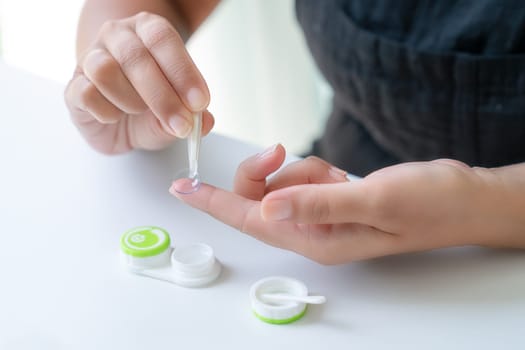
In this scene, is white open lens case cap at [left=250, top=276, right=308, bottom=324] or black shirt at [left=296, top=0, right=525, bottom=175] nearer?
white open lens case cap at [left=250, top=276, right=308, bottom=324]

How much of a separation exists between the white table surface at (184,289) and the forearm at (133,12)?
6.6 inches

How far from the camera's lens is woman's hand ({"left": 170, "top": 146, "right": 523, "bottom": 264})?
0.42 m

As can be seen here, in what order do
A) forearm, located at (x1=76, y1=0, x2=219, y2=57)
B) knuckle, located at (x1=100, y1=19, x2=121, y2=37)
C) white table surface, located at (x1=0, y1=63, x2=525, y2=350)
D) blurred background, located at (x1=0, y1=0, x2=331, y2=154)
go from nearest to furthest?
white table surface, located at (x1=0, y1=63, x2=525, y2=350), knuckle, located at (x1=100, y1=19, x2=121, y2=37), forearm, located at (x1=76, y1=0, x2=219, y2=57), blurred background, located at (x1=0, y1=0, x2=331, y2=154)

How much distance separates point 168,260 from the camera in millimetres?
464

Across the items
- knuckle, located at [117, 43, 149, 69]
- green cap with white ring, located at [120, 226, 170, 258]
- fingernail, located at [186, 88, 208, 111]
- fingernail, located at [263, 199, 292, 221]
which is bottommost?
green cap with white ring, located at [120, 226, 170, 258]

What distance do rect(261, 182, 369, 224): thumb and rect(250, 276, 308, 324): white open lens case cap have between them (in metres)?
0.04

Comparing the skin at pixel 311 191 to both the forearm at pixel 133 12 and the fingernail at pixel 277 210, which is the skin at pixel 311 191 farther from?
the forearm at pixel 133 12

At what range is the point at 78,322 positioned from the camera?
0.42 m

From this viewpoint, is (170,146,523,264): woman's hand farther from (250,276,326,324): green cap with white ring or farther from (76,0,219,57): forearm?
(76,0,219,57): forearm

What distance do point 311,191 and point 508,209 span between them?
13cm

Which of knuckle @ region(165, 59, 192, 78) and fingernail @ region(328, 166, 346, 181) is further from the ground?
knuckle @ region(165, 59, 192, 78)

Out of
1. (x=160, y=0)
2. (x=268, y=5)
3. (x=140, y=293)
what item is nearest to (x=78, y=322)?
(x=140, y=293)

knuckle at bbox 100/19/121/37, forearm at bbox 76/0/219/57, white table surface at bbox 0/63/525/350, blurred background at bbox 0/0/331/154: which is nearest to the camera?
white table surface at bbox 0/63/525/350

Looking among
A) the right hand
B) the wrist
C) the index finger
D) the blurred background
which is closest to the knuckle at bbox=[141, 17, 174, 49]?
the right hand
